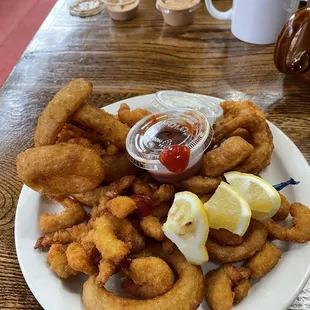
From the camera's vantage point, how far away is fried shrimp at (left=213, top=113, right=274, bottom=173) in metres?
1.52

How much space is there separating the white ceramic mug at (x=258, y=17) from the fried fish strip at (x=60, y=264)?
1621 mm

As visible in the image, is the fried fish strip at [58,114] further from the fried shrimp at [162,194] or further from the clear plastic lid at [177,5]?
the clear plastic lid at [177,5]

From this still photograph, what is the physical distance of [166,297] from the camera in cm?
118

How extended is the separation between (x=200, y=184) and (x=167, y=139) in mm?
212

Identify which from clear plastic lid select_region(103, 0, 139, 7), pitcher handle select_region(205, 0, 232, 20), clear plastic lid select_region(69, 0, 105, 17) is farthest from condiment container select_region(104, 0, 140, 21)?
pitcher handle select_region(205, 0, 232, 20)

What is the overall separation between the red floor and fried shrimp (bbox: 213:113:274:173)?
2714 millimetres

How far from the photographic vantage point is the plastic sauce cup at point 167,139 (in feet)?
4.77

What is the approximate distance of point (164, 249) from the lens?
1.32 m

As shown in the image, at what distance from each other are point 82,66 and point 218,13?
0.85m

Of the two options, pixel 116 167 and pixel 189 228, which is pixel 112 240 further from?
pixel 116 167

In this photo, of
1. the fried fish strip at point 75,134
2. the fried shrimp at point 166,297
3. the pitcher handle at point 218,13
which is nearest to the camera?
the fried shrimp at point 166,297

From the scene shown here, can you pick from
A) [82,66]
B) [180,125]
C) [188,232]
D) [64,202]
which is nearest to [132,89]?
[82,66]

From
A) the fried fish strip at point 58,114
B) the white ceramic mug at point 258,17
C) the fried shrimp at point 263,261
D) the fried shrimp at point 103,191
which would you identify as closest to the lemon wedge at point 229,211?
the fried shrimp at point 263,261

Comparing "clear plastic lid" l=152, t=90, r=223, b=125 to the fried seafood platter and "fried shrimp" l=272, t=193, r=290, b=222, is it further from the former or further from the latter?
"fried shrimp" l=272, t=193, r=290, b=222
